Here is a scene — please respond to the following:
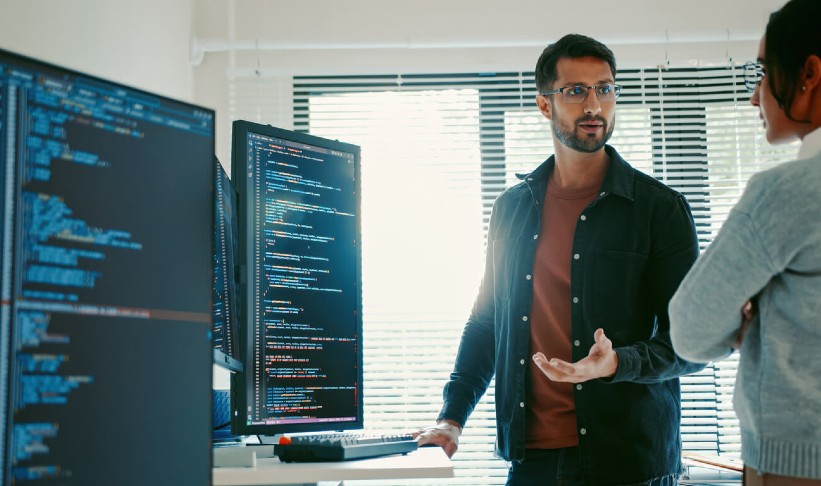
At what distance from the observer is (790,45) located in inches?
59.2

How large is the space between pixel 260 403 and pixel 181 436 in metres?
0.87

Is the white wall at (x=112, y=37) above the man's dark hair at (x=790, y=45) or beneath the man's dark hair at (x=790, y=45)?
above

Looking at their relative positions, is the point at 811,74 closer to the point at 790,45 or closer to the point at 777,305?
the point at 790,45

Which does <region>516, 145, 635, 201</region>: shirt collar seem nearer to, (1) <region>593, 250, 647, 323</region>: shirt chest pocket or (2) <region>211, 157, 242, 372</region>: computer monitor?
(1) <region>593, 250, 647, 323</region>: shirt chest pocket

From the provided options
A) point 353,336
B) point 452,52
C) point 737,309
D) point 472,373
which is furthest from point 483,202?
point 737,309

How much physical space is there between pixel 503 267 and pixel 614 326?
38cm

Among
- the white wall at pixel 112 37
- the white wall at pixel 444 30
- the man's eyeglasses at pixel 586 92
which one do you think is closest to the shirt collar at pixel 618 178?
the man's eyeglasses at pixel 586 92

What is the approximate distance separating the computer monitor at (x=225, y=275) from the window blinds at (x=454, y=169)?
172cm

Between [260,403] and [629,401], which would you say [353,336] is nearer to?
[260,403]

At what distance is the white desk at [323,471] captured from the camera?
5.17ft

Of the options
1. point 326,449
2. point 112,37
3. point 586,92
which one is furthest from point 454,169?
point 326,449

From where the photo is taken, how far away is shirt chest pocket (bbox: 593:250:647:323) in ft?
7.26

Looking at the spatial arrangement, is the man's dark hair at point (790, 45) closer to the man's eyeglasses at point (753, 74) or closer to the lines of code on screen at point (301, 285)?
the man's eyeglasses at point (753, 74)

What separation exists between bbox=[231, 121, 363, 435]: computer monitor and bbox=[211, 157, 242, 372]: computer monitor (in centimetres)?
3
